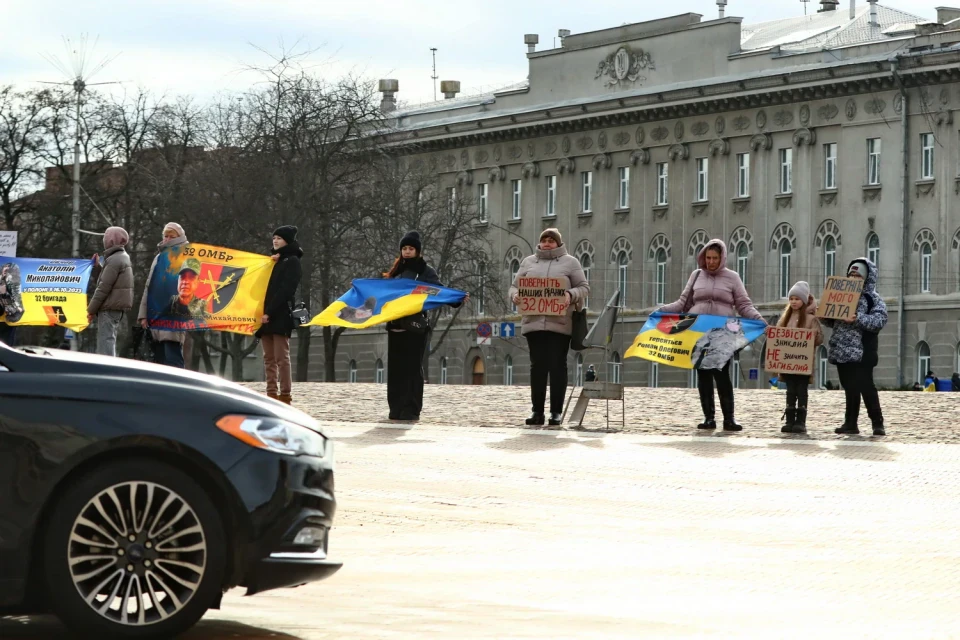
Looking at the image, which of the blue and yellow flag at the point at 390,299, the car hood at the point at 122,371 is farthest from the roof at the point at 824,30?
the car hood at the point at 122,371

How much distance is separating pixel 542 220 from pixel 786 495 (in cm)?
8346

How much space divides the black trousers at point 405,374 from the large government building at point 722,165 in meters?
57.4

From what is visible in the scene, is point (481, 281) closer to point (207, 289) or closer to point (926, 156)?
point (926, 156)

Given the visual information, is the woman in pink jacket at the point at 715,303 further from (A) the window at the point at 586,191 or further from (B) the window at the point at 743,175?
Answer: (A) the window at the point at 586,191

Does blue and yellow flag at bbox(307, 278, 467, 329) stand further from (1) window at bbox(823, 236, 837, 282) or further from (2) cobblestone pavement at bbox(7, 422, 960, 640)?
(1) window at bbox(823, 236, 837, 282)

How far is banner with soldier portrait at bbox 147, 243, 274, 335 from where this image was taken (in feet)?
77.5

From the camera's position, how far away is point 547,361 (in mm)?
22906

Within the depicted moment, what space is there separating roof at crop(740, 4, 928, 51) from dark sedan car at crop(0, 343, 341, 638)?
7597cm

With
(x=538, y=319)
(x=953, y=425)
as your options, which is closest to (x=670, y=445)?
(x=538, y=319)

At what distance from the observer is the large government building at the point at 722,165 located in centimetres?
8062

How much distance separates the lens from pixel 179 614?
8.76 metres

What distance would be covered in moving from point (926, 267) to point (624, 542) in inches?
2703

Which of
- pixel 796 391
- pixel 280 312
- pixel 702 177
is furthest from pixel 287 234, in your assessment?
pixel 702 177

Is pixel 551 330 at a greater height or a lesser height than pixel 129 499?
greater
